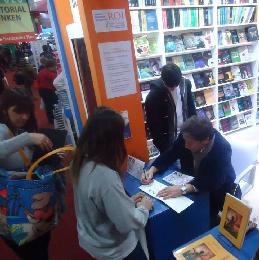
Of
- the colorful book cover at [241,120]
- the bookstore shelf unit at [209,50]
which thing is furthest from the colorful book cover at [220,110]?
the colorful book cover at [241,120]

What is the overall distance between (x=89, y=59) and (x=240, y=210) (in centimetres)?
140

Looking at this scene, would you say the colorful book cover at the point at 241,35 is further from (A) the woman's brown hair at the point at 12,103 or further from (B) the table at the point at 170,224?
(A) the woman's brown hair at the point at 12,103

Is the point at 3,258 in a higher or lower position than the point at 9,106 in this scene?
lower

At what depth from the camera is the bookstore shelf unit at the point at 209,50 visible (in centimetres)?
379

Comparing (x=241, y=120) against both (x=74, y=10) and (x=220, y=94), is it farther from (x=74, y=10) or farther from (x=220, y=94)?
(x=74, y=10)

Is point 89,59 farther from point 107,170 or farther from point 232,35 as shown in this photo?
point 232,35

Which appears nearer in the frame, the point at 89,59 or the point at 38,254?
the point at 38,254

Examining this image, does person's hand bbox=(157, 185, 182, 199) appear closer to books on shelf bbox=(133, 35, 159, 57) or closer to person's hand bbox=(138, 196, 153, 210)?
person's hand bbox=(138, 196, 153, 210)

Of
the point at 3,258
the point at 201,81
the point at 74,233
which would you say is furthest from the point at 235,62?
the point at 3,258

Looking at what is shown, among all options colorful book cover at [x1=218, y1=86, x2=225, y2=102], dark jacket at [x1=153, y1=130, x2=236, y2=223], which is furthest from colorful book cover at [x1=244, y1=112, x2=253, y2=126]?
dark jacket at [x1=153, y1=130, x2=236, y2=223]

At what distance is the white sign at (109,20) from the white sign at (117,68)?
0.34ft

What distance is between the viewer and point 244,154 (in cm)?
265

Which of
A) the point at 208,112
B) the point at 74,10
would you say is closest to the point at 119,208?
the point at 74,10

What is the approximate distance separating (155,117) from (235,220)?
142 cm
